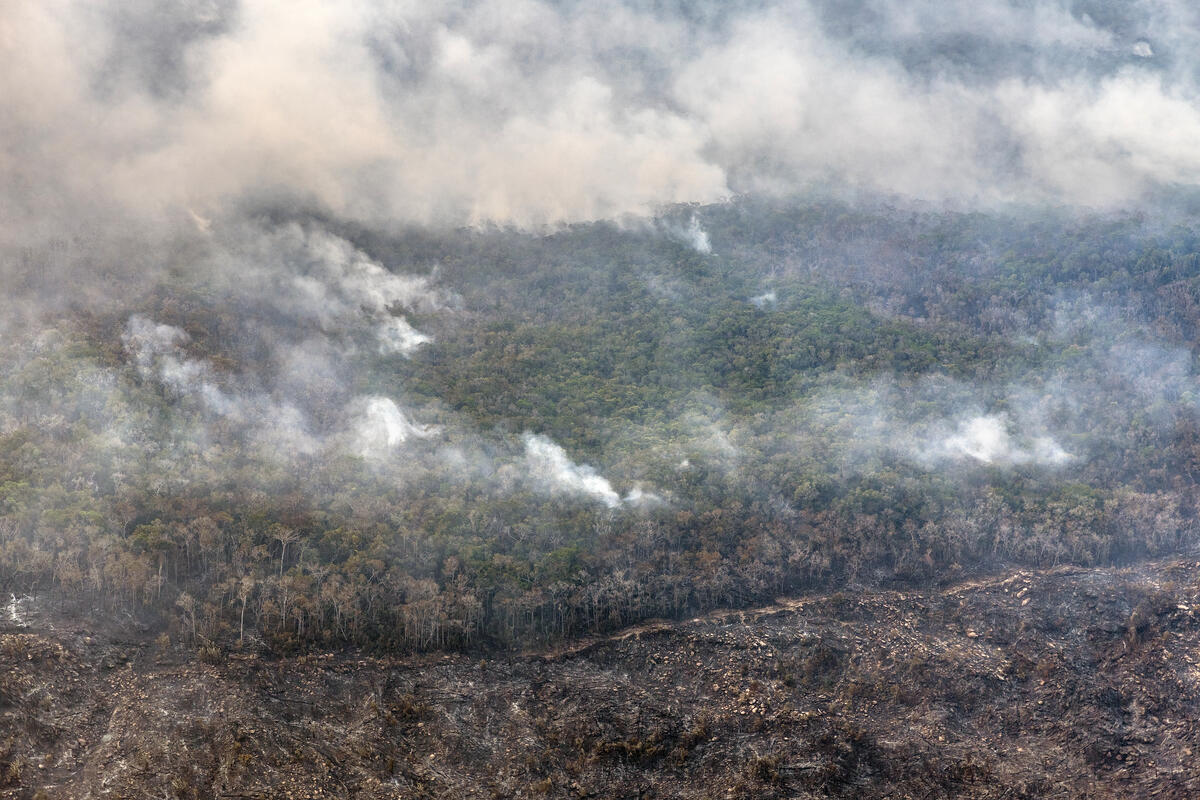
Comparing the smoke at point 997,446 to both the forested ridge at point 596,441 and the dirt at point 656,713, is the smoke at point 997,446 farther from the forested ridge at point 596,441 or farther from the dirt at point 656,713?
the dirt at point 656,713

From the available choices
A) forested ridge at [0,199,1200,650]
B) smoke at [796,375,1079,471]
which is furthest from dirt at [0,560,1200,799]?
smoke at [796,375,1079,471]

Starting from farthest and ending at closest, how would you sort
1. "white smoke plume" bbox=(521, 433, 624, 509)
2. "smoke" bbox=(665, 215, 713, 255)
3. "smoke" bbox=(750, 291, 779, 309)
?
"smoke" bbox=(665, 215, 713, 255)
"smoke" bbox=(750, 291, 779, 309)
"white smoke plume" bbox=(521, 433, 624, 509)

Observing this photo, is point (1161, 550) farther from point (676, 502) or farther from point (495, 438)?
point (495, 438)

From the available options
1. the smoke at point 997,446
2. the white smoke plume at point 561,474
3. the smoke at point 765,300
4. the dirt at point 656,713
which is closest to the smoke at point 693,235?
the smoke at point 765,300

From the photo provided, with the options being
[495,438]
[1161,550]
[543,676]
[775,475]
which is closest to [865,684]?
[543,676]

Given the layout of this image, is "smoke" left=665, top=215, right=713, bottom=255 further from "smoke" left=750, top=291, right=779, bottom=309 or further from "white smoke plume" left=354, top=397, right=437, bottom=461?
"white smoke plume" left=354, top=397, right=437, bottom=461

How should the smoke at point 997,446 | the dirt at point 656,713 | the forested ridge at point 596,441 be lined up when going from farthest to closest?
the smoke at point 997,446, the forested ridge at point 596,441, the dirt at point 656,713

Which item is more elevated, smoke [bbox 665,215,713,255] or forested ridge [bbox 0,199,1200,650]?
smoke [bbox 665,215,713,255]
